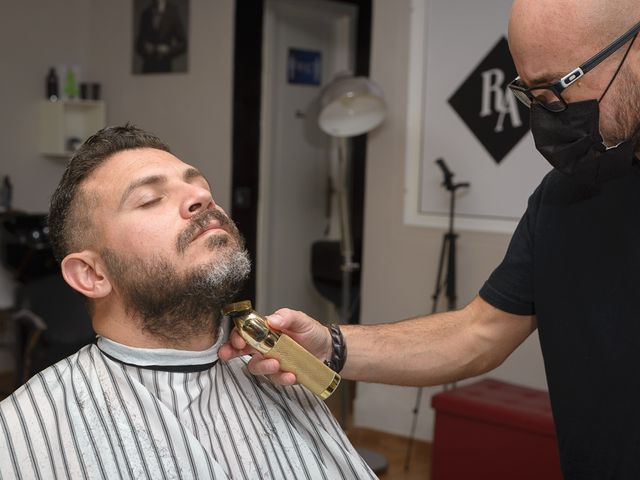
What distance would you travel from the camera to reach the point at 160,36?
5.20 meters

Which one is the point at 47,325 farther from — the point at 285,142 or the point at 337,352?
the point at 337,352

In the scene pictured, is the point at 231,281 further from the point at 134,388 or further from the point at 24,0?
the point at 24,0

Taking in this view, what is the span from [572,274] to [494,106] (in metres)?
2.42

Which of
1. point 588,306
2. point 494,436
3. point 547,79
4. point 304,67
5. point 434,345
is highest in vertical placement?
point 304,67

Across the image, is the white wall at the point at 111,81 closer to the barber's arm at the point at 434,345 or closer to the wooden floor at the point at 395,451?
the wooden floor at the point at 395,451

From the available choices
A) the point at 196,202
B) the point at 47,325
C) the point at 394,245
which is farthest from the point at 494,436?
the point at 47,325

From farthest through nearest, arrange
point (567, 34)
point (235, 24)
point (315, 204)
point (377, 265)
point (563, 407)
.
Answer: point (315, 204) → point (235, 24) → point (377, 265) → point (563, 407) → point (567, 34)

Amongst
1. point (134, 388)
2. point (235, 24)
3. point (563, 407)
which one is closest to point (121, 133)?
point (134, 388)

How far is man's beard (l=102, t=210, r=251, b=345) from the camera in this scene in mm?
1501

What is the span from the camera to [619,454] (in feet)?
4.99

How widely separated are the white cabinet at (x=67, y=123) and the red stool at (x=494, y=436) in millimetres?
3086

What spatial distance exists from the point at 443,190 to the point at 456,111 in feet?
1.24

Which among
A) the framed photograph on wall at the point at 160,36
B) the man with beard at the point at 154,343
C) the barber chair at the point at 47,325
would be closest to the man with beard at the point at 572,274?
the man with beard at the point at 154,343

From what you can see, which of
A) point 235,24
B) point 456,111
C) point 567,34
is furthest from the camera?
point 235,24
